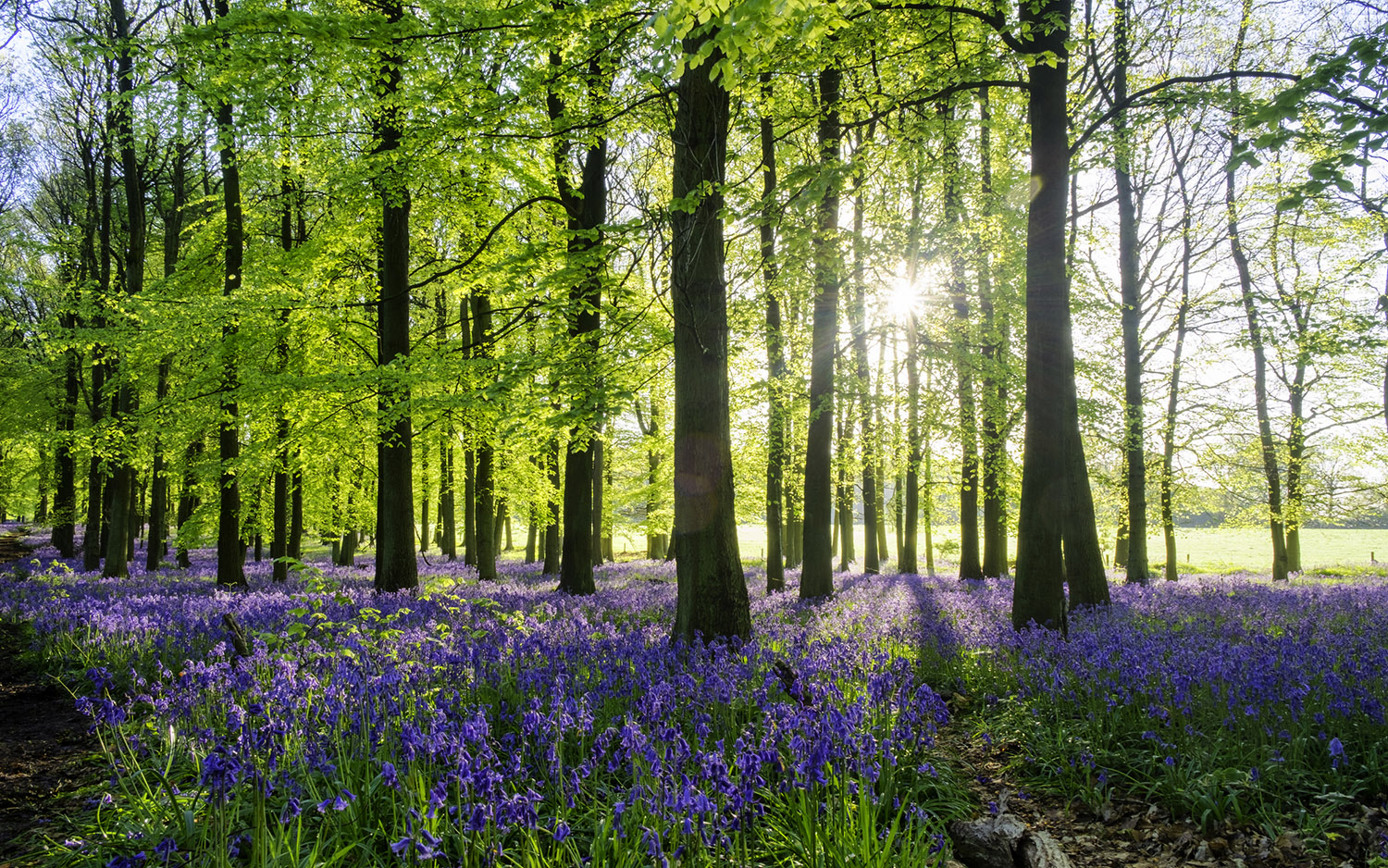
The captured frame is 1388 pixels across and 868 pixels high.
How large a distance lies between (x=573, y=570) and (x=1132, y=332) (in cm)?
1411

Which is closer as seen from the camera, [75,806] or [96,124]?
[75,806]

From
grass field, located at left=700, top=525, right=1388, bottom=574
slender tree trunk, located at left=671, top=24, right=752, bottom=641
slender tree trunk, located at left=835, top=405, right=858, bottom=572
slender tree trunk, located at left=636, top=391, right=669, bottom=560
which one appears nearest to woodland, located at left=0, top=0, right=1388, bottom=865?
slender tree trunk, located at left=671, top=24, right=752, bottom=641

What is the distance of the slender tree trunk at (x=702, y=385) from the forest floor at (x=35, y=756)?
4.59m

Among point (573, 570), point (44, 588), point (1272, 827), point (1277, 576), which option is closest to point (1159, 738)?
point (1272, 827)

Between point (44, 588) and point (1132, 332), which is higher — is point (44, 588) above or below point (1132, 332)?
below

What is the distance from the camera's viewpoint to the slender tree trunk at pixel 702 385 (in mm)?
6695

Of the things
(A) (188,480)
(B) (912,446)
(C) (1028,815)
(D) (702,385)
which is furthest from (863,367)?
(A) (188,480)

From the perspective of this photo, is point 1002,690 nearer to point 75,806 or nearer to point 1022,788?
point 1022,788

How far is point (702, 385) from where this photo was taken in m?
6.81

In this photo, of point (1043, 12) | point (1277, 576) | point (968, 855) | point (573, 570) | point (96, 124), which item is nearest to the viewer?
point (968, 855)

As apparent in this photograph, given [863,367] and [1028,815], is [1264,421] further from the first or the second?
[1028,815]

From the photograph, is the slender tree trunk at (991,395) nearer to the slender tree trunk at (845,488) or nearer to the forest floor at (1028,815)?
the slender tree trunk at (845,488)

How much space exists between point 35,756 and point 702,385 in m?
6.07

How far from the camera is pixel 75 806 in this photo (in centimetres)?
398
